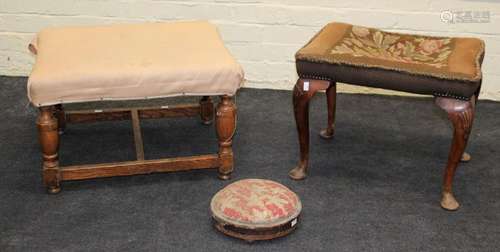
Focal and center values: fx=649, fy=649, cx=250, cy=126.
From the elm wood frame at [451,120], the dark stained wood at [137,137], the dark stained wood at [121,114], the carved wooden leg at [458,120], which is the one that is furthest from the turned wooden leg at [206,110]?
the carved wooden leg at [458,120]

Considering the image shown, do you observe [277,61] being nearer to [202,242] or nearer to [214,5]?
[214,5]

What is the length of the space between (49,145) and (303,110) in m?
0.85

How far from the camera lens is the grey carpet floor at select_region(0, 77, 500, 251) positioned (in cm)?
198

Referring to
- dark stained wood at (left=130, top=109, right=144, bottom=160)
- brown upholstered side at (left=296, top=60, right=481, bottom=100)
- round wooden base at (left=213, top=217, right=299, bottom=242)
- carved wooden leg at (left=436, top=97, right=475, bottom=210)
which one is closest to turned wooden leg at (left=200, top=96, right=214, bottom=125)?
dark stained wood at (left=130, top=109, right=144, bottom=160)

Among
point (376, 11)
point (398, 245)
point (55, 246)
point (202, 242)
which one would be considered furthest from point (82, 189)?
point (376, 11)

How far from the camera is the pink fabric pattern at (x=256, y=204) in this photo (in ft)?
6.38

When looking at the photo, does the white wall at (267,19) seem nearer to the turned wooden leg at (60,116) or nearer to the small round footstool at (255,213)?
the turned wooden leg at (60,116)

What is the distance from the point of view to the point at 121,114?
8.48ft

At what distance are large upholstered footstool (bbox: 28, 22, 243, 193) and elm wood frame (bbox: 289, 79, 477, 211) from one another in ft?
0.73

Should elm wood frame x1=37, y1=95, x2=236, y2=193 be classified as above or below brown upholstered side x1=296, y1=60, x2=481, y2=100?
below

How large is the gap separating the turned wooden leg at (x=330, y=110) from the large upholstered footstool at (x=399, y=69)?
0.87 feet

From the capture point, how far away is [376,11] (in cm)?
295

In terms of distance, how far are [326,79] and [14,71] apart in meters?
1.80

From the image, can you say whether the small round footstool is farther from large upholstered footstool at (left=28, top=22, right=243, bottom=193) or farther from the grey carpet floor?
large upholstered footstool at (left=28, top=22, right=243, bottom=193)
